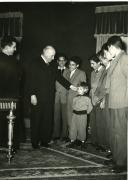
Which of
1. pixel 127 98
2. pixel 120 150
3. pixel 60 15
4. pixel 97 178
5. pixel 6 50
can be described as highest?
pixel 60 15

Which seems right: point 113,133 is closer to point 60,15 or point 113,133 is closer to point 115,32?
point 115,32

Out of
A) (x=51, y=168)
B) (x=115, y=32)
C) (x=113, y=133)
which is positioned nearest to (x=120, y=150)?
(x=113, y=133)

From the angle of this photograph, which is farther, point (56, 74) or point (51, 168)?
point (56, 74)

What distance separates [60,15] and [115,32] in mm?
1572

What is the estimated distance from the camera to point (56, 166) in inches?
159

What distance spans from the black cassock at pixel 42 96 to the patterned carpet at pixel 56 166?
29 cm

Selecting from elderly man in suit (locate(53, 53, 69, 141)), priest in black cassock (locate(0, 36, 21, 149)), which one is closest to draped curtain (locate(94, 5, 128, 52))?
elderly man in suit (locate(53, 53, 69, 141))

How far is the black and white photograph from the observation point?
3793 mm

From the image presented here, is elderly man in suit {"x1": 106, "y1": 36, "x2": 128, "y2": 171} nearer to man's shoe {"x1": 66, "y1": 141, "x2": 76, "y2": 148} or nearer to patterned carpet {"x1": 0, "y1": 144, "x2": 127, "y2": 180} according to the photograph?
patterned carpet {"x1": 0, "y1": 144, "x2": 127, "y2": 180}

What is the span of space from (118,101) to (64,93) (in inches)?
85.4

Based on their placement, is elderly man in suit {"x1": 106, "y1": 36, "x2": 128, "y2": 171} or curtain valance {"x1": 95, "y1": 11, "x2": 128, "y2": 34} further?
curtain valance {"x1": 95, "y1": 11, "x2": 128, "y2": 34}

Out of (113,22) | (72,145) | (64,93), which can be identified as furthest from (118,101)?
(113,22)

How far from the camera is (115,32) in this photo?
707cm

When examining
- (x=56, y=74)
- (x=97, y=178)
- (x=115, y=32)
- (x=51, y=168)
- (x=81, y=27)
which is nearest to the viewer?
(x=97, y=178)
